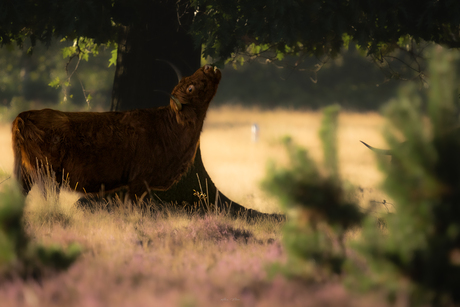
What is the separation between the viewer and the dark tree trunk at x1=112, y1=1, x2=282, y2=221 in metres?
7.90

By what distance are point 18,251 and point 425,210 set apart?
298 centimetres

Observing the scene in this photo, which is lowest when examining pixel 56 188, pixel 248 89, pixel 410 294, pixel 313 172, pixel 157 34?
pixel 248 89

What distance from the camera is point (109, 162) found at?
6.25 metres


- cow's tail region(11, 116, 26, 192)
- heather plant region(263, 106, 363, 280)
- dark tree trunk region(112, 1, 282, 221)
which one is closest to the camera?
heather plant region(263, 106, 363, 280)

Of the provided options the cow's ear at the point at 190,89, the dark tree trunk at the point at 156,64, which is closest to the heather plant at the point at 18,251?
the cow's ear at the point at 190,89

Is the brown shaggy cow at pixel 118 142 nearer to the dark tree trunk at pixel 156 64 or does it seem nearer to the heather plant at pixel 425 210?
the dark tree trunk at pixel 156 64

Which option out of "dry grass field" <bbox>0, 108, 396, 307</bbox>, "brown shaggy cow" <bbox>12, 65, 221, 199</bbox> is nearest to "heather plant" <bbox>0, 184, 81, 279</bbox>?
"dry grass field" <bbox>0, 108, 396, 307</bbox>

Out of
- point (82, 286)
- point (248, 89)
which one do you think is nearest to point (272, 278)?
point (82, 286)

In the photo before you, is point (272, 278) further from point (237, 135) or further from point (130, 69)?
point (237, 135)

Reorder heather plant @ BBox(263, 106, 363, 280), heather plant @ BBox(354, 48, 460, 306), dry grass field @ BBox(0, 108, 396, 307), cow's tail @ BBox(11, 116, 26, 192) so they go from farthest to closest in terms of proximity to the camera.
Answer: cow's tail @ BBox(11, 116, 26, 192), heather plant @ BBox(263, 106, 363, 280), dry grass field @ BBox(0, 108, 396, 307), heather plant @ BBox(354, 48, 460, 306)

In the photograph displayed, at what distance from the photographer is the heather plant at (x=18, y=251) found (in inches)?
150

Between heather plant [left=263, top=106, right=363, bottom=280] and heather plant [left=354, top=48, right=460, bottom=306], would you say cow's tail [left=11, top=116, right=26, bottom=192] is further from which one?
heather plant [left=354, top=48, right=460, bottom=306]

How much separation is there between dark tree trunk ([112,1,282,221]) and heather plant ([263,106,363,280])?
4.04m

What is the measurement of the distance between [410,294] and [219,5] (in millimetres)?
4966
